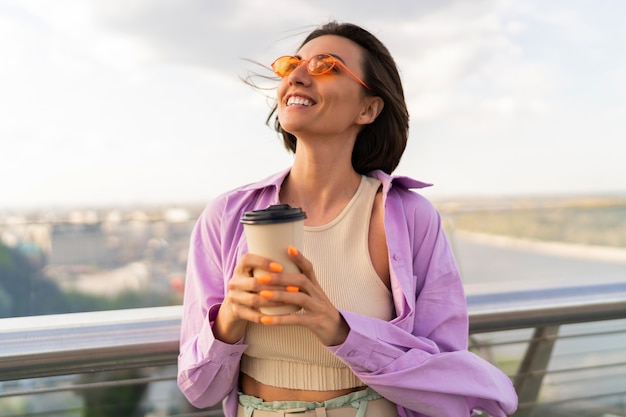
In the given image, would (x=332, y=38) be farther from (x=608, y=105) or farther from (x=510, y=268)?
(x=608, y=105)

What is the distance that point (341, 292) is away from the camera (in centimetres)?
145

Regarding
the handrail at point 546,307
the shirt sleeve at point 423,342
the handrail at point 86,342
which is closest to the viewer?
the shirt sleeve at point 423,342

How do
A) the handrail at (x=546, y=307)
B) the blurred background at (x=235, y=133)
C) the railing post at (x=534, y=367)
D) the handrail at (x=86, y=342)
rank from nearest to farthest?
1. the handrail at (x=86, y=342)
2. the handrail at (x=546, y=307)
3. the railing post at (x=534, y=367)
4. the blurred background at (x=235, y=133)

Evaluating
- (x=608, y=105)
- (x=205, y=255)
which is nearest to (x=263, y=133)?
(x=205, y=255)

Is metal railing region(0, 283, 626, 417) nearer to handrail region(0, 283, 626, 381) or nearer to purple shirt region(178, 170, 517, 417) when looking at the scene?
handrail region(0, 283, 626, 381)

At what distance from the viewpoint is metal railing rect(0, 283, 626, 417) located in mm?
1526

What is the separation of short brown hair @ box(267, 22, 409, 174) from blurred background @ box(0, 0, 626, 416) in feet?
0.24

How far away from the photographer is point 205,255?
155cm

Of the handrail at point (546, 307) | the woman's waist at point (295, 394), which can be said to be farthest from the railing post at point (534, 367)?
the woman's waist at point (295, 394)

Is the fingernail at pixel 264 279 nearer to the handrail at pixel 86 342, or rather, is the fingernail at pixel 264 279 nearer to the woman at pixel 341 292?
the woman at pixel 341 292

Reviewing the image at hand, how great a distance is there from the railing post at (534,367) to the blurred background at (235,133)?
22 cm

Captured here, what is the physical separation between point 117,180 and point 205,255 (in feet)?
114

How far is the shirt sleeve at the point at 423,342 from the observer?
4.48 feet

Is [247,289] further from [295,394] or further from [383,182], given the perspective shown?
[383,182]
